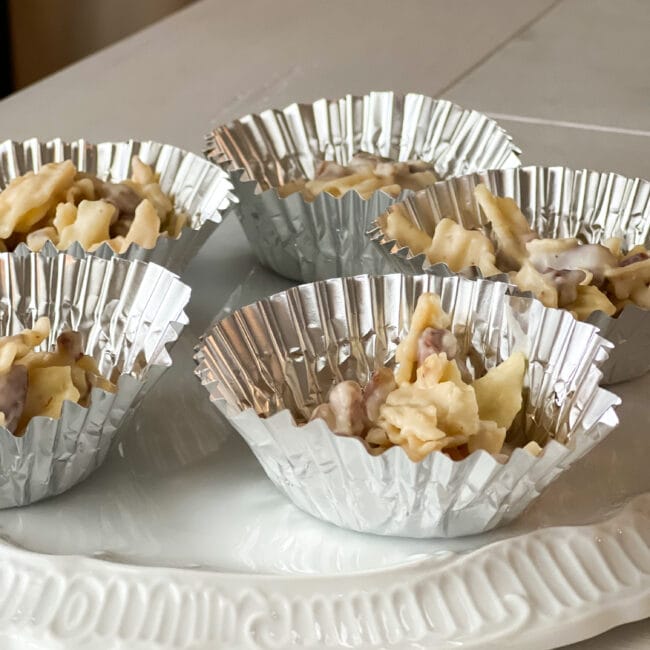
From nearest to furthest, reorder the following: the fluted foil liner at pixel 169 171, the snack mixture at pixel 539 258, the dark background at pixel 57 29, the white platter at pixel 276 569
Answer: the white platter at pixel 276 569 → the snack mixture at pixel 539 258 → the fluted foil liner at pixel 169 171 → the dark background at pixel 57 29

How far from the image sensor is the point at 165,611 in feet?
2.50

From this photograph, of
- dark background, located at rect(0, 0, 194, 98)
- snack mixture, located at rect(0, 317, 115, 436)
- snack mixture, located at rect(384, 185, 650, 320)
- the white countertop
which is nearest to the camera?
snack mixture, located at rect(0, 317, 115, 436)

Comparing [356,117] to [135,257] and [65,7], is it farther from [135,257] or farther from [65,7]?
[65,7]

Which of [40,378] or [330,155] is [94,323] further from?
[330,155]

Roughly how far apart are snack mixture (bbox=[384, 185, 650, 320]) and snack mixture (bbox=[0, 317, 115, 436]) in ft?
0.99

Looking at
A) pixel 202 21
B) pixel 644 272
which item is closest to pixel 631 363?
pixel 644 272

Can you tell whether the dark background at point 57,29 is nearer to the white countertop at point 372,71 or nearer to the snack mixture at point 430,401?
the white countertop at point 372,71

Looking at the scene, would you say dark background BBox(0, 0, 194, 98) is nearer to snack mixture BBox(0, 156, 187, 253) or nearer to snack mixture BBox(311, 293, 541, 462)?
snack mixture BBox(0, 156, 187, 253)

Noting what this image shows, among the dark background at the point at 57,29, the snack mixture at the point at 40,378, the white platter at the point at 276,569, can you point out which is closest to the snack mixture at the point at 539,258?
the white platter at the point at 276,569

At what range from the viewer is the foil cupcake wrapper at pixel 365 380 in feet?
2.63

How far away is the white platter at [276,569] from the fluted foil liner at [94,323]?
0.03 meters

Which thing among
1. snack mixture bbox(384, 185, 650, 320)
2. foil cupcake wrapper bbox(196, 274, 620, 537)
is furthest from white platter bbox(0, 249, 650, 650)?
snack mixture bbox(384, 185, 650, 320)

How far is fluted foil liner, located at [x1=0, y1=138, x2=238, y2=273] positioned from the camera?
3.74 feet

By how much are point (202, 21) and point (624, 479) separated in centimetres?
132
